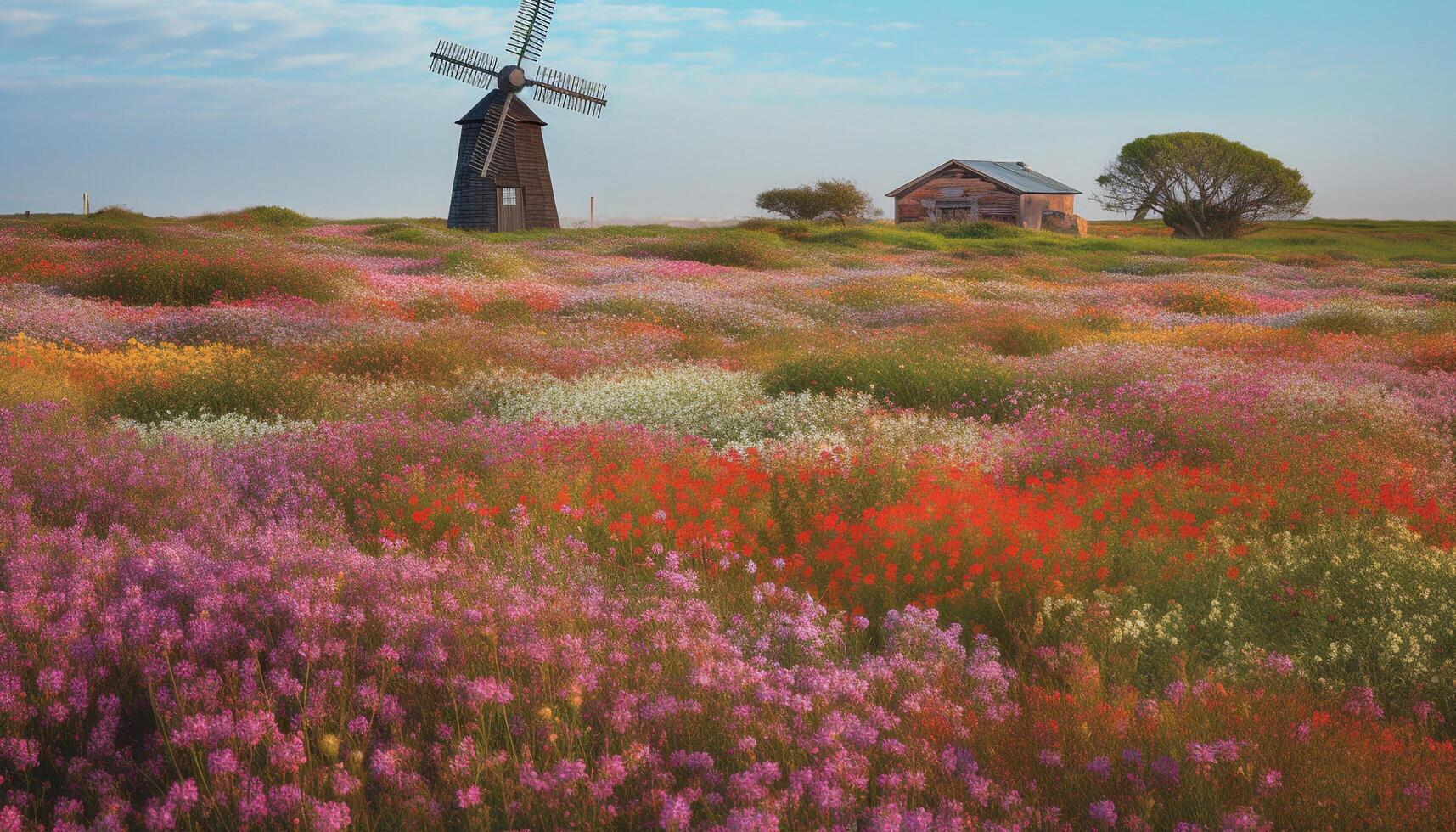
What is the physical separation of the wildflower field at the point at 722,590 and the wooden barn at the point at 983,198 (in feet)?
148

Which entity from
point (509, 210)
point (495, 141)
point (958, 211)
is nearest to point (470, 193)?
point (509, 210)

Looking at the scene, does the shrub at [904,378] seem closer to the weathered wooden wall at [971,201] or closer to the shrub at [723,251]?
the shrub at [723,251]

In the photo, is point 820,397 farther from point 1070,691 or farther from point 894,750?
point 894,750

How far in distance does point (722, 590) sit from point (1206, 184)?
213 ft

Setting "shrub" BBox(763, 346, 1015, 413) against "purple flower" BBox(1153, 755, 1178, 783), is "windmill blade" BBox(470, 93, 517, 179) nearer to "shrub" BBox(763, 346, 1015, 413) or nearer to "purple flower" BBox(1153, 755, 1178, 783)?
"shrub" BBox(763, 346, 1015, 413)

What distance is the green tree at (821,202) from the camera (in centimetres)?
6131

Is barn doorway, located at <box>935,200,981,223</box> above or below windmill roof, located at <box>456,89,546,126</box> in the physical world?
below

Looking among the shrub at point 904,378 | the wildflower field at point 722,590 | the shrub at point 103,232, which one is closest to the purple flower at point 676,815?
the wildflower field at point 722,590

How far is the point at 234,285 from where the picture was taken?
18.4 meters

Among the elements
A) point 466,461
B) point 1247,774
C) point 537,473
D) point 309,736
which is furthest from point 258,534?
point 1247,774

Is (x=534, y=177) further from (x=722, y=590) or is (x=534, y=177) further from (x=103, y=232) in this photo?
(x=722, y=590)

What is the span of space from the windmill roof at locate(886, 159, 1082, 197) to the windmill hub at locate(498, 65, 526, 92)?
26011mm

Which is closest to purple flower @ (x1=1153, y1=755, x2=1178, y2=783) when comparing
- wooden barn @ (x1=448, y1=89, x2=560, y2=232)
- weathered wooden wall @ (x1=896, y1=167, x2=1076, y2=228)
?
wooden barn @ (x1=448, y1=89, x2=560, y2=232)

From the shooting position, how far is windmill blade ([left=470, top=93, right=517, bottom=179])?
43.4m
